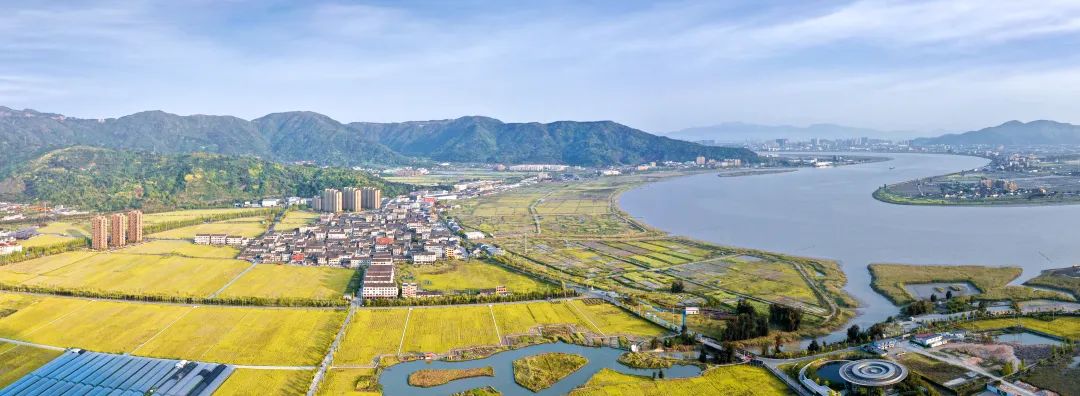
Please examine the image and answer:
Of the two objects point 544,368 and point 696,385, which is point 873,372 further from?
point 544,368

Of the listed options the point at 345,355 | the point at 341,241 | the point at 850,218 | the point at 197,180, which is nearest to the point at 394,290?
the point at 345,355

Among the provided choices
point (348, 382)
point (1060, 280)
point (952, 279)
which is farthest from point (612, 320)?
point (1060, 280)

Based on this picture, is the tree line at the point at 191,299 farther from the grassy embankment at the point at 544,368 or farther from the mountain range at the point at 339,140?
the mountain range at the point at 339,140

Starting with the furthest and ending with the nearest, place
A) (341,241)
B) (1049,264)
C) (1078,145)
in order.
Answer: (1078,145) < (341,241) < (1049,264)

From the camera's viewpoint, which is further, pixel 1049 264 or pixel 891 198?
pixel 891 198

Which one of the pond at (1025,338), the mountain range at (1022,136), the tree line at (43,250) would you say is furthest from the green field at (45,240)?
the mountain range at (1022,136)

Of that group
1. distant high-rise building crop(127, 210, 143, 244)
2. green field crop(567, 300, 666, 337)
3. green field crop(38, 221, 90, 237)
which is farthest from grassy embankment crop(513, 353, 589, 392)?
green field crop(38, 221, 90, 237)

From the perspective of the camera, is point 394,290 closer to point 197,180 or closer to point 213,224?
point 213,224
